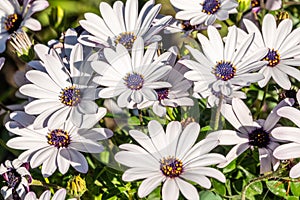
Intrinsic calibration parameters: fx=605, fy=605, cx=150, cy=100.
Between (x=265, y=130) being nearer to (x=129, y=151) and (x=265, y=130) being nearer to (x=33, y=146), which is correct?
(x=129, y=151)

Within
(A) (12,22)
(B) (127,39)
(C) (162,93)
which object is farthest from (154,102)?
(A) (12,22)

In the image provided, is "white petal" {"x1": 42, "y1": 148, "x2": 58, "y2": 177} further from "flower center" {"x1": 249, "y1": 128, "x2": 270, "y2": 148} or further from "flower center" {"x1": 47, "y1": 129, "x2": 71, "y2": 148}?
"flower center" {"x1": 249, "y1": 128, "x2": 270, "y2": 148}

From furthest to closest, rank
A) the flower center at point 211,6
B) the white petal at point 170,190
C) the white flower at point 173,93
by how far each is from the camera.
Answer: the flower center at point 211,6 < the white flower at point 173,93 < the white petal at point 170,190

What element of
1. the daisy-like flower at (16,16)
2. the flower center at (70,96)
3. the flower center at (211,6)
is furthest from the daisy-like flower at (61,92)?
the flower center at (211,6)

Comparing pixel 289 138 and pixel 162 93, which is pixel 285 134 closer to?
A: pixel 289 138

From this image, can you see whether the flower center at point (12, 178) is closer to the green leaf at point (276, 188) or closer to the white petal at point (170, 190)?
the white petal at point (170, 190)

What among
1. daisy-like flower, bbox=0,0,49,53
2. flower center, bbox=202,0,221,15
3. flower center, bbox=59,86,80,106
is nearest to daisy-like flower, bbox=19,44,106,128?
flower center, bbox=59,86,80,106
